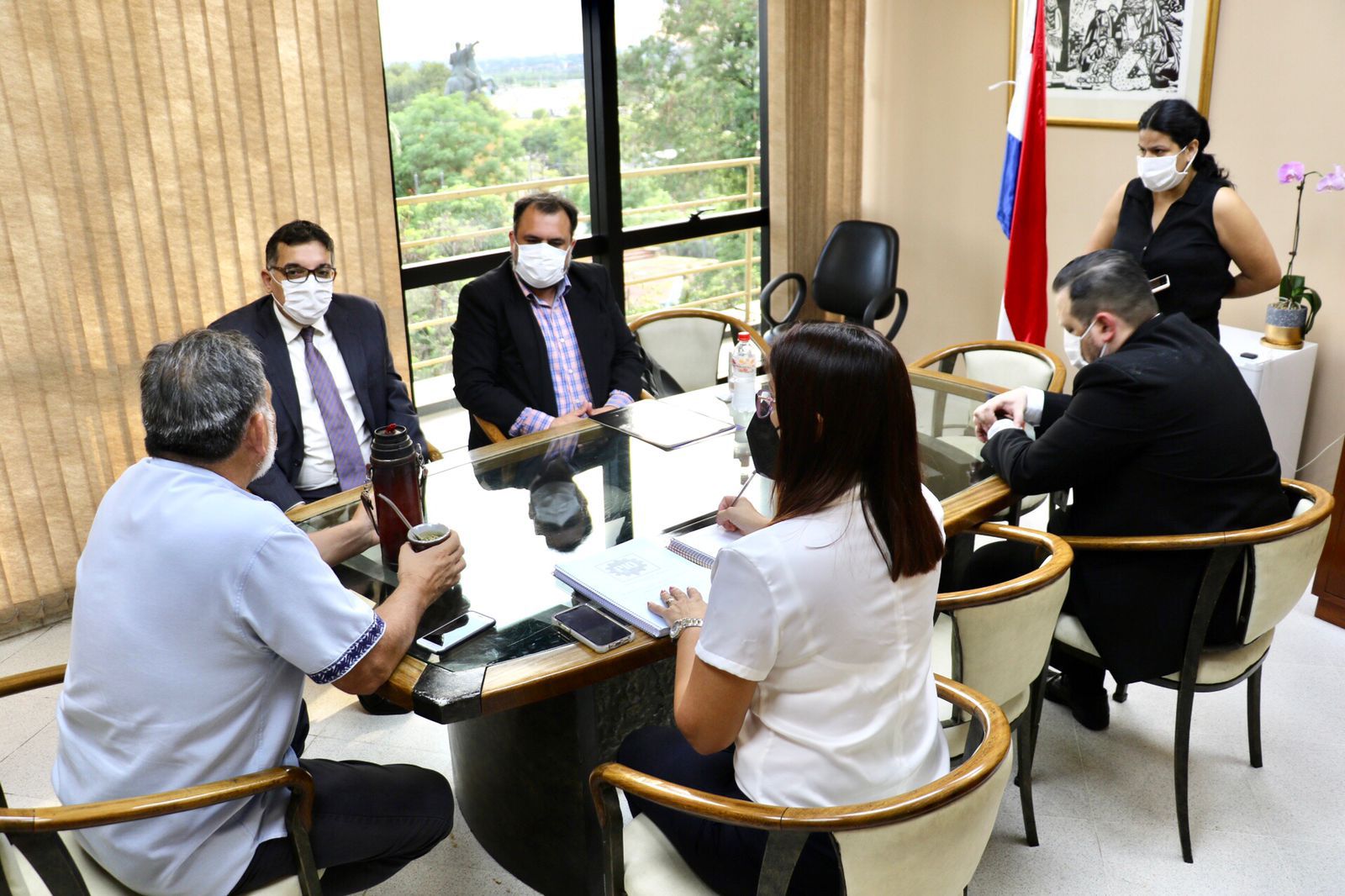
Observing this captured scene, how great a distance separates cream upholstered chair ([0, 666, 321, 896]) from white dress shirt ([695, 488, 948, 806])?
66 cm

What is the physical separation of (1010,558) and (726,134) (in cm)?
321

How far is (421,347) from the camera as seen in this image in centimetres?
454

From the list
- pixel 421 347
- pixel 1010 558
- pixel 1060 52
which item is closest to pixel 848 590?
pixel 1010 558

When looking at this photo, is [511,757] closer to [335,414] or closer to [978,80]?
[335,414]

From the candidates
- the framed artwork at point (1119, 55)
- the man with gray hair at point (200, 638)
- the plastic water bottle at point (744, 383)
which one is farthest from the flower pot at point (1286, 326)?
the man with gray hair at point (200, 638)

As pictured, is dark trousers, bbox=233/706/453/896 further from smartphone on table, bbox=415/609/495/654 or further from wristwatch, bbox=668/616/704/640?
wristwatch, bbox=668/616/704/640

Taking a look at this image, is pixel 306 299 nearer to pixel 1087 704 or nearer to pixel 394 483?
pixel 394 483

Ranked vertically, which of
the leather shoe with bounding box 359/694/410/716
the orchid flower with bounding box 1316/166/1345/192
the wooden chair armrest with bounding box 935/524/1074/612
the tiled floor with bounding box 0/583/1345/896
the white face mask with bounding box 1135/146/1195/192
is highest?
the white face mask with bounding box 1135/146/1195/192

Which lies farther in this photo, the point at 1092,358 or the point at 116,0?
the point at 116,0

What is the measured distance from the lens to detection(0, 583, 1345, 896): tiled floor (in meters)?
2.29

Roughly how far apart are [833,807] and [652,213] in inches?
155

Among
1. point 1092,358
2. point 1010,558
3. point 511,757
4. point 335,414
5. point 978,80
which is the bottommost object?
point 511,757

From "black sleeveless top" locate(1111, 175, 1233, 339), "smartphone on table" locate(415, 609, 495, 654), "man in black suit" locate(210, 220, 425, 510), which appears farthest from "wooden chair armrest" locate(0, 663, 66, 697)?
"black sleeveless top" locate(1111, 175, 1233, 339)

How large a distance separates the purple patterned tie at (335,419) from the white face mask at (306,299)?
55mm
